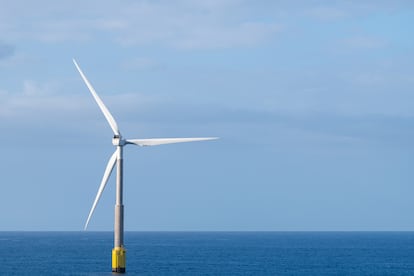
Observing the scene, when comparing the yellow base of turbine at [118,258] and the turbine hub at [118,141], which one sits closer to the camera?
the yellow base of turbine at [118,258]

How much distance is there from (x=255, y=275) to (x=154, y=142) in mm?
53034

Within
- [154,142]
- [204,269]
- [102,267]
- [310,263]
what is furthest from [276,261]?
[154,142]

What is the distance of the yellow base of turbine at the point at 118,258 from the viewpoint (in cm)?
10444

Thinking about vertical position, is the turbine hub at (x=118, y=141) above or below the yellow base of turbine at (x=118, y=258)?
above

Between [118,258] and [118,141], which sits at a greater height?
[118,141]

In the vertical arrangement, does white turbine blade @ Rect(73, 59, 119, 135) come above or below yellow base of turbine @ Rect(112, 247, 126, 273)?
above

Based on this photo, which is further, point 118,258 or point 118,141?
point 118,141

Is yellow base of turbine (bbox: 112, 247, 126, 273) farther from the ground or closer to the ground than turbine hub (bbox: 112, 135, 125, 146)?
closer to the ground

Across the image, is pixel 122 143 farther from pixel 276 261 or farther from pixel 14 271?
pixel 276 261

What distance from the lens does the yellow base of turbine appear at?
104m

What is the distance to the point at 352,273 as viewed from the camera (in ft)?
534

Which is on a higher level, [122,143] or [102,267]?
[122,143]

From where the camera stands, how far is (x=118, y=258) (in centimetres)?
10512

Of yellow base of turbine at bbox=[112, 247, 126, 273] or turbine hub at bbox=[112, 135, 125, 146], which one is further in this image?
turbine hub at bbox=[112, 135, 125, 146]
